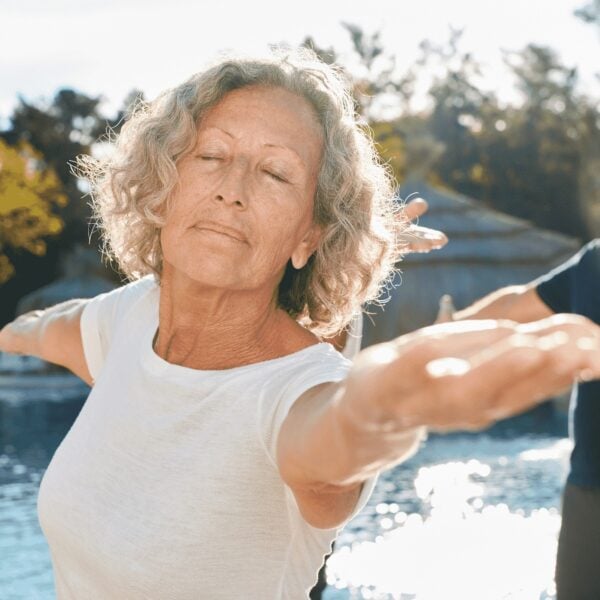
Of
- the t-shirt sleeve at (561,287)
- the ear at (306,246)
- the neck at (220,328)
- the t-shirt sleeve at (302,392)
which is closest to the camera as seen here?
the t-shirt sleeve at (302,392)

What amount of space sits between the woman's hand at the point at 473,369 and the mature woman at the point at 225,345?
211mm

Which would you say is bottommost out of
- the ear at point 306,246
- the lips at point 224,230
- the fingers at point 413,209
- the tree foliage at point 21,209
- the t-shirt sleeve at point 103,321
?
the tree foliage at point 21,209

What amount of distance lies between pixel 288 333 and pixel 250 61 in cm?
50

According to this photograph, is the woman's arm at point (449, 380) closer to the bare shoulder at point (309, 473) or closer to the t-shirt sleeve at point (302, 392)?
the bare shoulder at point (309, 473)

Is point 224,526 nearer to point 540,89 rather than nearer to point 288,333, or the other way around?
point 288,333

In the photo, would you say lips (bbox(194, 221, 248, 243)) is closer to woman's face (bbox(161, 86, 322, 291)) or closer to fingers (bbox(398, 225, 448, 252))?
woman's face (bbox(161, 86, 322, 291))

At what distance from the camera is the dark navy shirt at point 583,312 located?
249cm

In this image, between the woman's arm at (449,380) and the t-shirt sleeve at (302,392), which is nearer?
the woman's arm at (449,380)

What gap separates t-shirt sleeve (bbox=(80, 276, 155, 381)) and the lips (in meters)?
0.45

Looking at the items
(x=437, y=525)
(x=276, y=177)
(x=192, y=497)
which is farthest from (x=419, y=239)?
(x=437, y=525)

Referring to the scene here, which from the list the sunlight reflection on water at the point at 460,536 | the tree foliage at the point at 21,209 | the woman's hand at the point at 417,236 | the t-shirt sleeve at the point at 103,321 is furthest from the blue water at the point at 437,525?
the tree foliage at the point at 21,209

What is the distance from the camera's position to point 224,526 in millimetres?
1579

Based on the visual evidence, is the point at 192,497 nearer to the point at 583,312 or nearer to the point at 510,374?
the point at 510,374

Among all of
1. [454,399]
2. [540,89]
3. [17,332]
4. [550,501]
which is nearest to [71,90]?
[540,89]
